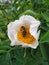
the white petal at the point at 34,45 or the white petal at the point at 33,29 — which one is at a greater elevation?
the white petal at the point at 33,29

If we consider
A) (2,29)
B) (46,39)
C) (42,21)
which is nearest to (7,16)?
(2,29)

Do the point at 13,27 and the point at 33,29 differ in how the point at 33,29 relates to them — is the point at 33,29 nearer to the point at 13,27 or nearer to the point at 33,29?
the point at 33,29

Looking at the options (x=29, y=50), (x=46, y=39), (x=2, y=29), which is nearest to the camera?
(x=46, y=39)

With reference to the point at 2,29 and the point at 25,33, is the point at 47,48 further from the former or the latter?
the point at 2,29

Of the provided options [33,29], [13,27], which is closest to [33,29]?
[33,29]

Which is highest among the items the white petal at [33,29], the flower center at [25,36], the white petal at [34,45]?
the white petal at [33,29]

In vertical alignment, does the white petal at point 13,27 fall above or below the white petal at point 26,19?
below

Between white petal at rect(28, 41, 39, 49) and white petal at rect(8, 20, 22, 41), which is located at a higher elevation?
white petal at rect(8, 20, 22, 41)
